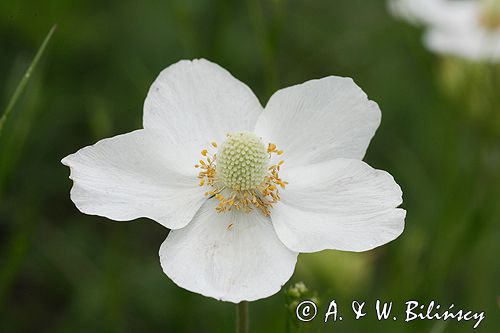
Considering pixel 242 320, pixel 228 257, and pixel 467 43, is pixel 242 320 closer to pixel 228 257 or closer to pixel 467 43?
Result: pixel 228 257

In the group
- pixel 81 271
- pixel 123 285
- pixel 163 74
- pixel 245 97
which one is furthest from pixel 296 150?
pixel 81 271

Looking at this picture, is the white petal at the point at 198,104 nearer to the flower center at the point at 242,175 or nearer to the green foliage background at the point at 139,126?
the flower center at the point at 242,175

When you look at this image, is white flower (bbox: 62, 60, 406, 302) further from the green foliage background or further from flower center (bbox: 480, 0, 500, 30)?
flower center (bbox: 480, 0, 500, 30)

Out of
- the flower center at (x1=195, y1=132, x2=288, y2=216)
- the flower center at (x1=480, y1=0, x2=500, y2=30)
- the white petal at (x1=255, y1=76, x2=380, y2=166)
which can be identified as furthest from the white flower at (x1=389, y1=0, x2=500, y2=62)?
the flower center at (x1=195, y1=132, x2=288, y2=216)

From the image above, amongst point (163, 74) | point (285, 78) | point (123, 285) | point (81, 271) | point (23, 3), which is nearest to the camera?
point (163, 74)

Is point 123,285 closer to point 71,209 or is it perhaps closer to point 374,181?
point 71,209

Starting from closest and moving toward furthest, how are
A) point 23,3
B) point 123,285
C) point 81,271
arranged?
point 123,285 → point 81,271 → point 23,3

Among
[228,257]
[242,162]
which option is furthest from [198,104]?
[228,257]
